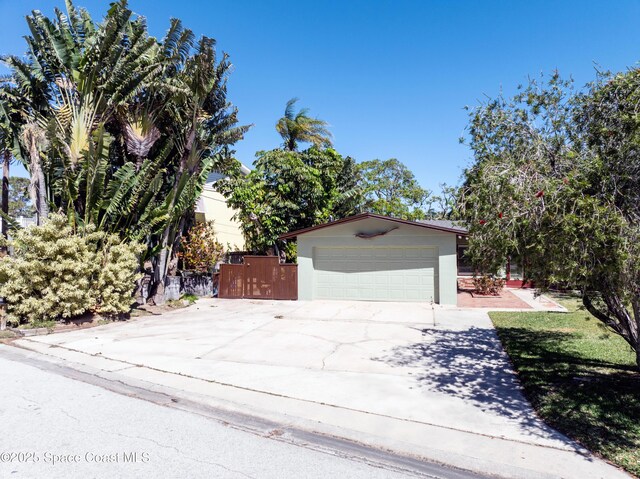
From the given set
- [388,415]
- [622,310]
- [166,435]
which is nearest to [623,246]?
[622,310]

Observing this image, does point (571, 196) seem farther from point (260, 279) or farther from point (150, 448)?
point (260, 279)

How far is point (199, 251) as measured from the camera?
17156 mm

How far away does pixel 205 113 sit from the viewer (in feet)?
47.3

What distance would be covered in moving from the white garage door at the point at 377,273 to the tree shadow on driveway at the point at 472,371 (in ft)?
17.8

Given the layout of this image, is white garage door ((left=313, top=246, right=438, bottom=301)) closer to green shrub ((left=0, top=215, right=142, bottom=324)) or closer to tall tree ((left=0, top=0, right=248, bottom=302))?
tall tree ((left=0, top=0, right=248, bottom=302))

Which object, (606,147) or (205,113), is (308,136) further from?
(606,147)

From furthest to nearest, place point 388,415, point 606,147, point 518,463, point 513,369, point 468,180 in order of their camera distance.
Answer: point 513,369
point 468,180
point 388,415
point 606,147
point 518,463

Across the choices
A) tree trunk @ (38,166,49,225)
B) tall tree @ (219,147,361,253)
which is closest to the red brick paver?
tall tree @ (219,147,361,253)

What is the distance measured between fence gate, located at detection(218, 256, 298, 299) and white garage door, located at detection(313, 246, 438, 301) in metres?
1.09

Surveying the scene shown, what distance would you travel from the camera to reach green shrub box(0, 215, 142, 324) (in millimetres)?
10047

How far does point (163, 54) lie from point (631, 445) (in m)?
15.4

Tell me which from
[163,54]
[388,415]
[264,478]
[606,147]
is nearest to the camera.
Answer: [264,478]

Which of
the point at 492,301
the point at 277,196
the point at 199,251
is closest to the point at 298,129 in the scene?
the point at 277,196

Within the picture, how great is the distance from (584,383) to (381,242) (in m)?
9.87
